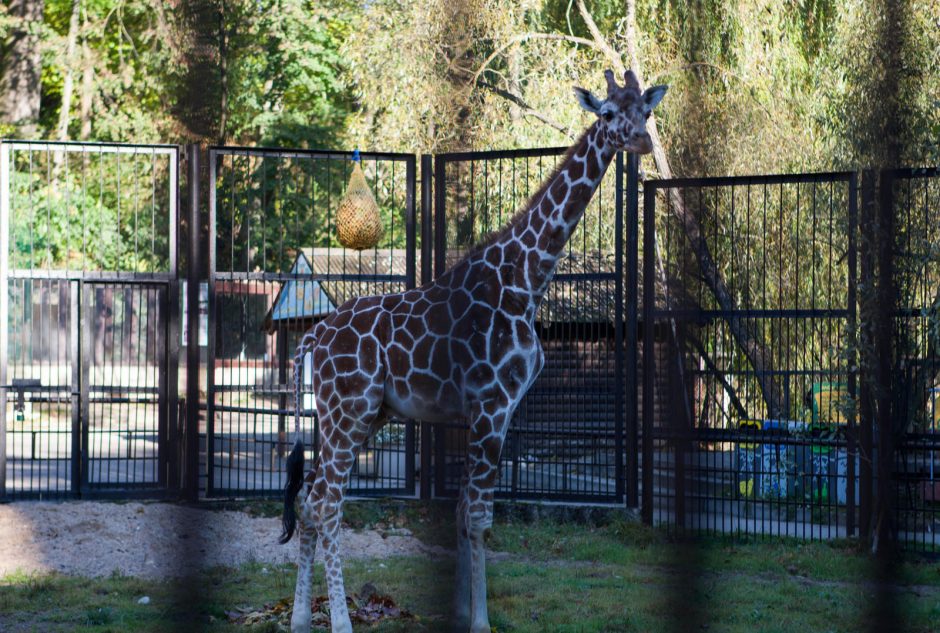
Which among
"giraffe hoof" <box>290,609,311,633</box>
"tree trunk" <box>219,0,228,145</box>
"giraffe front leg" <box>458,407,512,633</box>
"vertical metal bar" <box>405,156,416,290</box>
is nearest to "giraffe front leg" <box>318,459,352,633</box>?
"giraffe hoof" <box>290,609,311,633</box>

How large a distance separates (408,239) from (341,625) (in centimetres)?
406

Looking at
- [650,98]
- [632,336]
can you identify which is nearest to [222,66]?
[650,98]

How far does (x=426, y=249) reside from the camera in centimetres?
891

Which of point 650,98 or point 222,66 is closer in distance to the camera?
point 222,66

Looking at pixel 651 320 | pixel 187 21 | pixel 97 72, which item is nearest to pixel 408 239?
pixel 651 320

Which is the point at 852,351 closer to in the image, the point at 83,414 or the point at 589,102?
the point at 589,102

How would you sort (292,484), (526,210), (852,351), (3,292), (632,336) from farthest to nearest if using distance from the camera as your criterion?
(3,292)
(632,336)
(852,351)
(292,484)
(526,210)

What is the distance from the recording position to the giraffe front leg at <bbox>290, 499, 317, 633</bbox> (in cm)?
539

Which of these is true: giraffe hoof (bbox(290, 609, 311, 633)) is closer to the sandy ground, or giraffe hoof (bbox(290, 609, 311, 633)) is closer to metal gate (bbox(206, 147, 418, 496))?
the sandy ground

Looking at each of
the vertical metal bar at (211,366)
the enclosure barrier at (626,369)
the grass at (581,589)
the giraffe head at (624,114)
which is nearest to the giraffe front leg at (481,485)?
the grass at (581,589)

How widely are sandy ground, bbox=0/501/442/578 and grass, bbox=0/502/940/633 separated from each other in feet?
1.11

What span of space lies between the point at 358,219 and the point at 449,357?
3.00 meters

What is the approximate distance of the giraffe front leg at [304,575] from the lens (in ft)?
17.7

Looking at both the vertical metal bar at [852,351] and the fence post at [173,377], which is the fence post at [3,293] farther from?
the vertical metal bar at [852,351]
